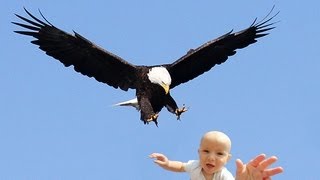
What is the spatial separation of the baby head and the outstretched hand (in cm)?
27

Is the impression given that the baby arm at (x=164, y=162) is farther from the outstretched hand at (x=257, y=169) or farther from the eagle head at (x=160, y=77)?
the eagle head at (x=160, y=77)

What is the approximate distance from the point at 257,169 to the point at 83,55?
820cm

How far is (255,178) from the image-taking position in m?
3.84

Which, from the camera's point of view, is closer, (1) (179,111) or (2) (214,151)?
(2) (214,151)

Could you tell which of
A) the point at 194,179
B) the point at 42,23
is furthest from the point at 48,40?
the point at 194,179

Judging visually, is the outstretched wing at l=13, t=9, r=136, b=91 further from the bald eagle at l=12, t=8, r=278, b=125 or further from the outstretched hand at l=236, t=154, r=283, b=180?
the outstretched hand at l=236, t=154, r=283, b=180

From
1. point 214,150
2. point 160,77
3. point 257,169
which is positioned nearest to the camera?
point 257,169

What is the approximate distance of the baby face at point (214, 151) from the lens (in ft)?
13.6

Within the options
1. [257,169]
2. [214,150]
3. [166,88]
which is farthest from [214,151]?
[166,88]

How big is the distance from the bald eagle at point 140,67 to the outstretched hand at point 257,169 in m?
7.06

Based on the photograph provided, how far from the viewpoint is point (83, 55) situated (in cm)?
1179

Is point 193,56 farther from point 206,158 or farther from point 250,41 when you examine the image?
point 206,158

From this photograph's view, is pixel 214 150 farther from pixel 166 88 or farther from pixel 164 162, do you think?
pixel 166 88

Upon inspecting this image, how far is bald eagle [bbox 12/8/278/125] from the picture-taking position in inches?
455
